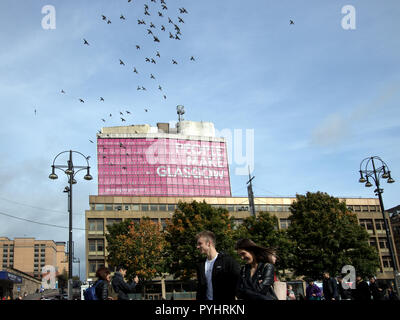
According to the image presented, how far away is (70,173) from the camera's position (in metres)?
23.7

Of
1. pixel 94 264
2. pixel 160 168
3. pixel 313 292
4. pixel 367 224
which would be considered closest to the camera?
pixel 313 292

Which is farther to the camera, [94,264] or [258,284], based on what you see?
[94,264]

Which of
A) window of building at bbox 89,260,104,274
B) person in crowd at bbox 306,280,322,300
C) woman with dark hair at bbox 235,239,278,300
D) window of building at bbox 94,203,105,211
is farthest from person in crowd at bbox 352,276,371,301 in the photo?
window of building at bbox 94,203,105,211

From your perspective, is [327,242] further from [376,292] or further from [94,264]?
[94,264]

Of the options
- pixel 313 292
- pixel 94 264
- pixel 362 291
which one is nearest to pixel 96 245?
pixel 94 264

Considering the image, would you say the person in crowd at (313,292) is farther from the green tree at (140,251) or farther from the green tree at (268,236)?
the green tree at (140,251)

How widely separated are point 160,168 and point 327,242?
245 feet

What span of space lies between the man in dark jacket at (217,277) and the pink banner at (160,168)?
344 feet

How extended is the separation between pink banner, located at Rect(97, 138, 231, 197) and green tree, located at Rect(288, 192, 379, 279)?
67578 millimetres

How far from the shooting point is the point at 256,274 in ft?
15.3

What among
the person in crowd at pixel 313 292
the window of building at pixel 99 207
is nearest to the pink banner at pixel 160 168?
the window of building at pixel 99 207
